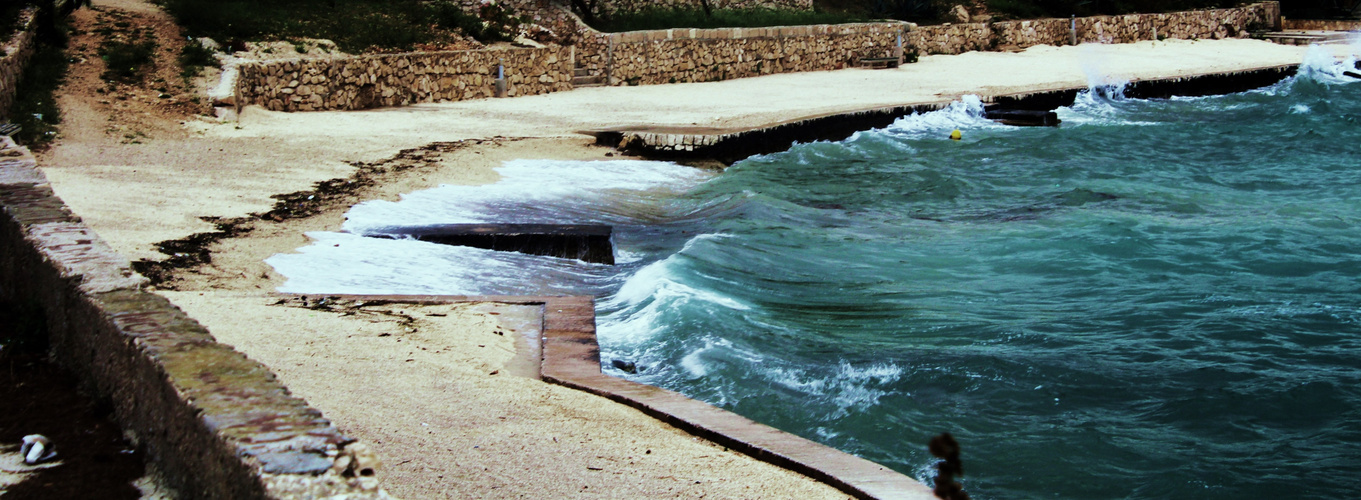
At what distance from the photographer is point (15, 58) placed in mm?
14555

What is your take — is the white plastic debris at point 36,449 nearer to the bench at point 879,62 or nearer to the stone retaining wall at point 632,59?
the stone retaining wall at point 632,59

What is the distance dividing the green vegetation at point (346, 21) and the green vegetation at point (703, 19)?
9.08ft

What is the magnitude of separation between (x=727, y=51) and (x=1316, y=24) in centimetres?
2489

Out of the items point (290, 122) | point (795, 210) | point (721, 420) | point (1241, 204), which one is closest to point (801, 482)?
point (721, 420)

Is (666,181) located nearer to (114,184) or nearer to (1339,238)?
(114,184)

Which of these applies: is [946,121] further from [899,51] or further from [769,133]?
[899,51]

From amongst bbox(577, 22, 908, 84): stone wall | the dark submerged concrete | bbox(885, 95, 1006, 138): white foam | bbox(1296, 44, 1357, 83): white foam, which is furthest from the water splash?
bbox(1296, 44, 1357, 83): white foam

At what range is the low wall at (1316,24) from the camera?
125 feet

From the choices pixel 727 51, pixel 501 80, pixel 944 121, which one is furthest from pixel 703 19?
pixel 944 121

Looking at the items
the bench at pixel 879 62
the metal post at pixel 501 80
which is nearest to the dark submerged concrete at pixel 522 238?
the metal post at pixel 501 80

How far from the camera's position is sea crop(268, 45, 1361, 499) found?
6691 mm

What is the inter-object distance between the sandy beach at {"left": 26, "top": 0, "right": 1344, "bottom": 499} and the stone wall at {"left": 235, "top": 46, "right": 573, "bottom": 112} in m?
0.52

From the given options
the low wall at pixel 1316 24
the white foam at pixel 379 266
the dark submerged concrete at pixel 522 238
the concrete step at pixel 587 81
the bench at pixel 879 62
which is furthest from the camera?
the low wall at pixel 1316 24

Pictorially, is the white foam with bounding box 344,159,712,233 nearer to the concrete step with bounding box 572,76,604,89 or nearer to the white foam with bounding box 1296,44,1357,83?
the concrete step with bounding box 572,76,604,89
